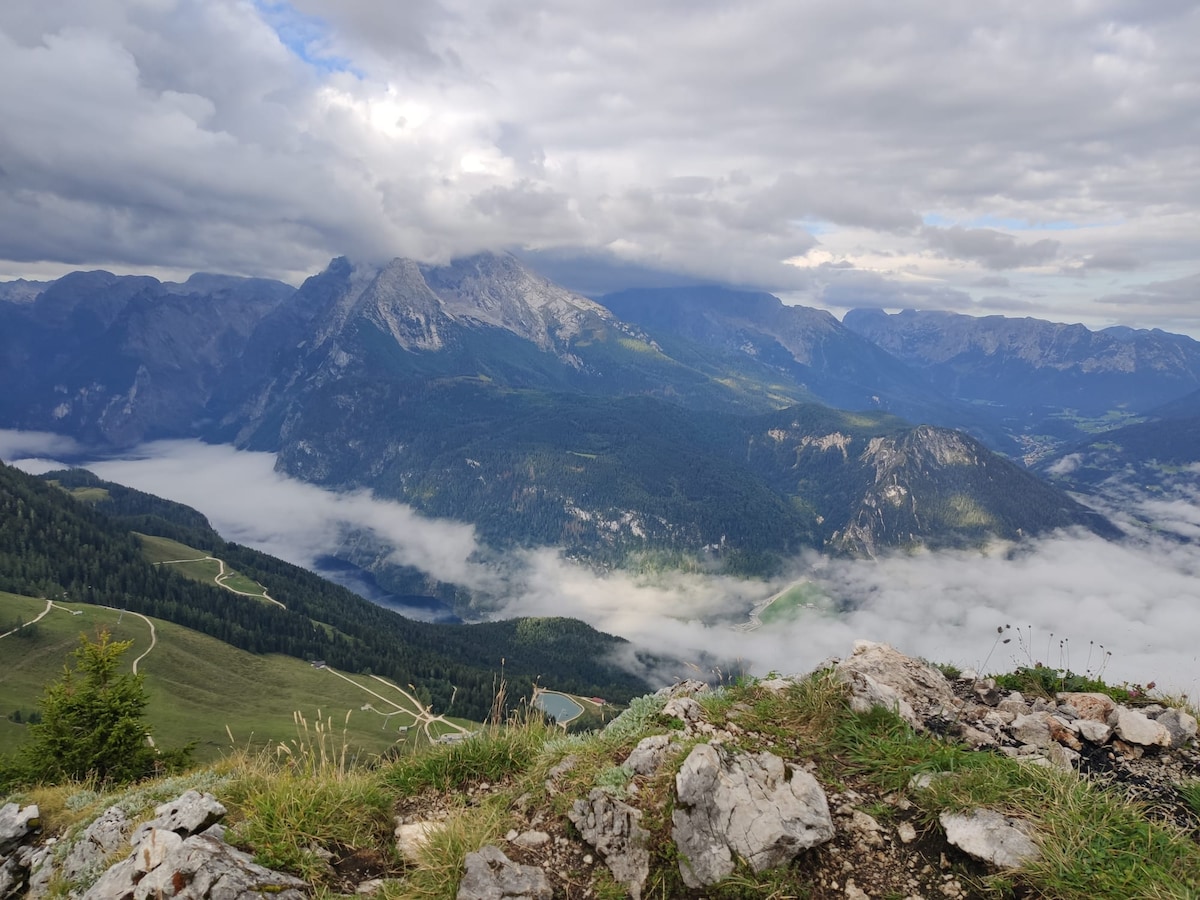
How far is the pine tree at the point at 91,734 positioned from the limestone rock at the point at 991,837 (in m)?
21.9

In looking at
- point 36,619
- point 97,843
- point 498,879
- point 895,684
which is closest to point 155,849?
point 97,843

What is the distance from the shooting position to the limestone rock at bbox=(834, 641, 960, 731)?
983 centimetres

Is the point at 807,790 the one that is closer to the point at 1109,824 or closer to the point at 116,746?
the point at 1109,824

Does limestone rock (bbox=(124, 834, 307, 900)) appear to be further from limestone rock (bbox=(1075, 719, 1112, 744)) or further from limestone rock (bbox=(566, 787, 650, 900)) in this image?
limestone rock (bbox=(1075, 719, 1112, 744))

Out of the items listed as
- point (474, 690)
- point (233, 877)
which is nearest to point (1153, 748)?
point (233, 877)

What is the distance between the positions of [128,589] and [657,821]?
801 feet

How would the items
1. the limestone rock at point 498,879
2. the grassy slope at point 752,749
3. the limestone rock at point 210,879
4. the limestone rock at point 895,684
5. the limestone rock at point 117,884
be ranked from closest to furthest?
the grassy slope at point 752,749 → the limestone rock at point 498,879 → the limestone rock at point 210,879 → the limestone rock at point 117,884 → the limestone rock at point 895,684

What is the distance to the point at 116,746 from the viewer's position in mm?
20000

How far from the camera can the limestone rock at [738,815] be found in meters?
7.15

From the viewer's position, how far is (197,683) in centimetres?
14488

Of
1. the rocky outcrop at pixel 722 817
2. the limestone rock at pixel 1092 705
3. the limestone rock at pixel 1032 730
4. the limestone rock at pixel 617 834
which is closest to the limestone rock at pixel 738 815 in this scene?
the rocky outcrop at pixel 722 817

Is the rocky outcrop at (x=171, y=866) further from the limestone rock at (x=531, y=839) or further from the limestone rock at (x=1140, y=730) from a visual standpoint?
the limestone rock at (x=1140, y=730)

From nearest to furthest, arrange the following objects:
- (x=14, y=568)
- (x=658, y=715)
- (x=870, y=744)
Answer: (x=870, y=744) → (x=658, y=715) → (x=14, y=568)

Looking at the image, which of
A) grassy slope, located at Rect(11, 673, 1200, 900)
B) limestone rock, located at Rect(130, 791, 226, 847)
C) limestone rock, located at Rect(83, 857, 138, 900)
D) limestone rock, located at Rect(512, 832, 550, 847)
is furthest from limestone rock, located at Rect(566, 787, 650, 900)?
limestone rock, located at Rect(83, 857, 138, 900)
